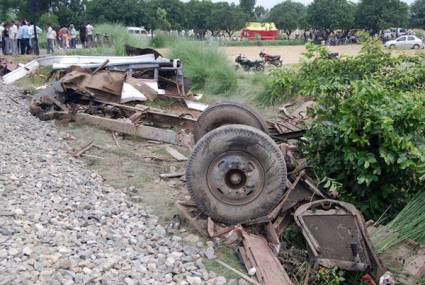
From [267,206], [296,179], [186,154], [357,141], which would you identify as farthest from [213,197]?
[186,154]

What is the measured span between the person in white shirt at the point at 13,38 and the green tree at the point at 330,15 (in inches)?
2068

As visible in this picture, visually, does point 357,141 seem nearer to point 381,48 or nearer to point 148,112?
point 381,48

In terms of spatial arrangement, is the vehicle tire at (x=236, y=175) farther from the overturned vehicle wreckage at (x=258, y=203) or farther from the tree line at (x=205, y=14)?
the tree line at (x=205, y=14)

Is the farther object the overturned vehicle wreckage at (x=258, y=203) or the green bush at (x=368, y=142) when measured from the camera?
the green bush at (x=368, y=142)

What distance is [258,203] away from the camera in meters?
5.22

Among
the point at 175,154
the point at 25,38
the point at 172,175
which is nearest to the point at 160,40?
the point at 25,38

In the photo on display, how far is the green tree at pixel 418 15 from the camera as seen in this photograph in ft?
266

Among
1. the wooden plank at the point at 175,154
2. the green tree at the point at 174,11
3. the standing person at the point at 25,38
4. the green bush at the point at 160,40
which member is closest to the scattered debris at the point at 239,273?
the wooden plank at the point at 175,154

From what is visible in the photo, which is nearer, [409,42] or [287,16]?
[409,42]

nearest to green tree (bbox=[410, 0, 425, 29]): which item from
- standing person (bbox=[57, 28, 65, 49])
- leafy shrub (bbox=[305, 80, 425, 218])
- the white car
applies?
the white car

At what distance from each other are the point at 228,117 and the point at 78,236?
3121 millimetres

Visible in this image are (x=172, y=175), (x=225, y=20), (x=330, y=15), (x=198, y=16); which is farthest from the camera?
(x=198, y=16)

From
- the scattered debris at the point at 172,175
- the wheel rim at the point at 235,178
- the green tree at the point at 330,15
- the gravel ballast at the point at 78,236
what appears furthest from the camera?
the green tree at the point at 330,15

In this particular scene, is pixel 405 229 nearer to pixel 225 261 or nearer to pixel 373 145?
pixel 373 145
